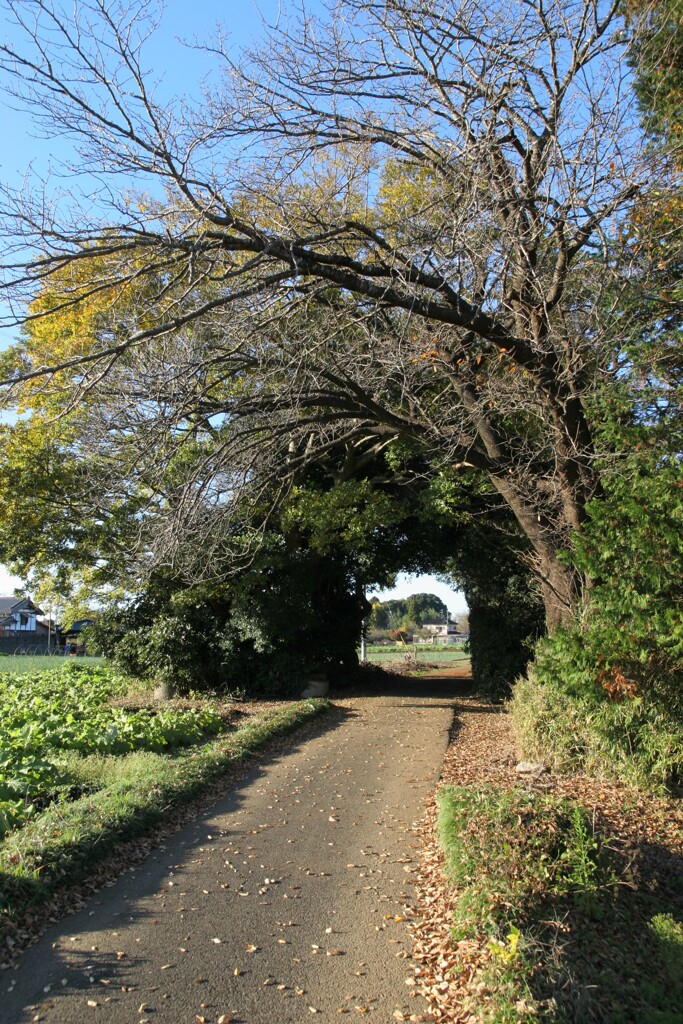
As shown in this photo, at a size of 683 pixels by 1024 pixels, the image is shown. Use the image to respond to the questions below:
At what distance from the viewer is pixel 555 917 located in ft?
17.2

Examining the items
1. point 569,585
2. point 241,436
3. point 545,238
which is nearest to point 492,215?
point 545,238

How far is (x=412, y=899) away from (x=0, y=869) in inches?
113

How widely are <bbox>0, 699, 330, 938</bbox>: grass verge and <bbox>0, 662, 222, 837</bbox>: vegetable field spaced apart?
14.4 inches

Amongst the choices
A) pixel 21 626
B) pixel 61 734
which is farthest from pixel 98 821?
pixel 21 626

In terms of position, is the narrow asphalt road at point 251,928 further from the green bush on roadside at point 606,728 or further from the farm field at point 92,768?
the green bush on roadside at point 606,728

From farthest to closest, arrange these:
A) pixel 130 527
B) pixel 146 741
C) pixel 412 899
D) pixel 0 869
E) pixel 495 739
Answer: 1. pixel 130 527
2. pixel 495 739
3. pixel 146 741
4. pixel 412 899
5. pixel 0 869

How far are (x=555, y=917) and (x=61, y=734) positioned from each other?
21.7 ft

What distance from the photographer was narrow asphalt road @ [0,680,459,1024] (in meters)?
4.24

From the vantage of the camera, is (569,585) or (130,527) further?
(130,527)

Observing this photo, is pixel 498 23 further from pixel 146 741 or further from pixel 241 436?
pixel 146 741

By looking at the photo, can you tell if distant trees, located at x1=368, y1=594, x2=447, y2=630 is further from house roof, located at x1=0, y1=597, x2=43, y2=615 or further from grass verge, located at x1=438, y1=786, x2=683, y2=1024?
grass verge, located at x1=438, y1=786, x2=683, y2=1024

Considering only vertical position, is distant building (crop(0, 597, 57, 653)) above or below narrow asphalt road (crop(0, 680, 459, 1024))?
above

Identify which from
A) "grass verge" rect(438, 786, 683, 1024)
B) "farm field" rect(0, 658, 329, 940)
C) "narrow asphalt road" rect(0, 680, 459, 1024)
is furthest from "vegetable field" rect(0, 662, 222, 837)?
"grass verge" rect(438, 786, 683, 1024)

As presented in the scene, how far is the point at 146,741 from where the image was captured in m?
10.3
